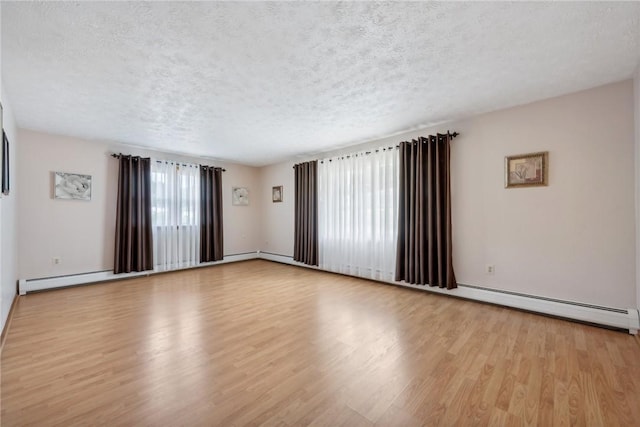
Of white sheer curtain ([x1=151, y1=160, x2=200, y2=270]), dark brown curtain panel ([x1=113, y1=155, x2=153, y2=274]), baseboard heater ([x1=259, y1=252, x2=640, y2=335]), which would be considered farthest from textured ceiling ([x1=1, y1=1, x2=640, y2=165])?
baseboard heater ([x1=259, y1=252, x2=640, y2=335])

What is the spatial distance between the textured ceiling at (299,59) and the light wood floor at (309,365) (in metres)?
2.44

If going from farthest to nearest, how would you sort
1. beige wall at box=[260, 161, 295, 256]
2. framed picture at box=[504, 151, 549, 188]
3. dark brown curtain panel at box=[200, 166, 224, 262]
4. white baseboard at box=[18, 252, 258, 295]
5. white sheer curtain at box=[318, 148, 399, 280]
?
beige wall at box=[260, 161, 295, 256], dark brown curtain panel at box=[200, 166, 224, 262], white sheer curtain at box=[318, 148, 399, 280], white baseboard at box=[18, 252, 258, 295], framed picture at box=[504, 151, 549, 188]

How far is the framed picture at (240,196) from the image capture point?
6.60 metres

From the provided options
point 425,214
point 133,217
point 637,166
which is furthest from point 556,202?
point 133,217

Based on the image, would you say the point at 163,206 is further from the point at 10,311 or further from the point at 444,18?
the point at 444,18

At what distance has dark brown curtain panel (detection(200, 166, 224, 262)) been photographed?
586 cm

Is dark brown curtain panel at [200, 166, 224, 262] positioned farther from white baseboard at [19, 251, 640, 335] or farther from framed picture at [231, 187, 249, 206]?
white baseboard at [19, 251, 640, 335]

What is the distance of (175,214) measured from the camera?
17.9ft

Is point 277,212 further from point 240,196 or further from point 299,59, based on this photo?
point 299,59

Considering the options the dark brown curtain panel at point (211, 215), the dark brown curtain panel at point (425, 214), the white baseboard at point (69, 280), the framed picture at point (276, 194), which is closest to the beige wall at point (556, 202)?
the dark brown curtain panel at point (425, 214)

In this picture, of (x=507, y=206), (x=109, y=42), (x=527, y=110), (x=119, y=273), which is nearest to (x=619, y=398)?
(x=507, y=206)

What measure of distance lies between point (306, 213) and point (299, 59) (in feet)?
12.3

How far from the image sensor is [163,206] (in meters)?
5.29

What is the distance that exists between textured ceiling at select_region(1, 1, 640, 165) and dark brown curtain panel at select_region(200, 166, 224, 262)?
2.34m
